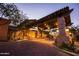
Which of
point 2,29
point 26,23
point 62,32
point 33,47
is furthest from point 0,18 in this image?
point 62,32

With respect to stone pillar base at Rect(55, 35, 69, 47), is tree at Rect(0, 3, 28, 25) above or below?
above

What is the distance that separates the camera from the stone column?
7.52ft

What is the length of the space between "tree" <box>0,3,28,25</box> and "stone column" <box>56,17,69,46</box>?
0.46 m

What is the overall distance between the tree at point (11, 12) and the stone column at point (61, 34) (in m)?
0.46

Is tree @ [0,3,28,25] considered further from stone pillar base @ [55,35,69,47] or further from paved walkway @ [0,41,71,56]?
stone pillar base @ [55,35,69,47]

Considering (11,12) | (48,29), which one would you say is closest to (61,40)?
(48,29)

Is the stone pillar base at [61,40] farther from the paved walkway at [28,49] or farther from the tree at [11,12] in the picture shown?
the tree at [11,12]

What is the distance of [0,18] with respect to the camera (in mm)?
2309

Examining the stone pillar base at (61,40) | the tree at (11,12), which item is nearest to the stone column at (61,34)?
the stone pillar base at (61,40)

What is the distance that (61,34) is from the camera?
231 cm

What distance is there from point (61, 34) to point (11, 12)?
2.24 ft

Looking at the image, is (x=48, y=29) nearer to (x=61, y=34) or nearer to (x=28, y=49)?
(x=61, y=34)

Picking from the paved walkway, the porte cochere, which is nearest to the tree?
the porte cochere

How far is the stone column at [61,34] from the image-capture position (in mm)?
2293
